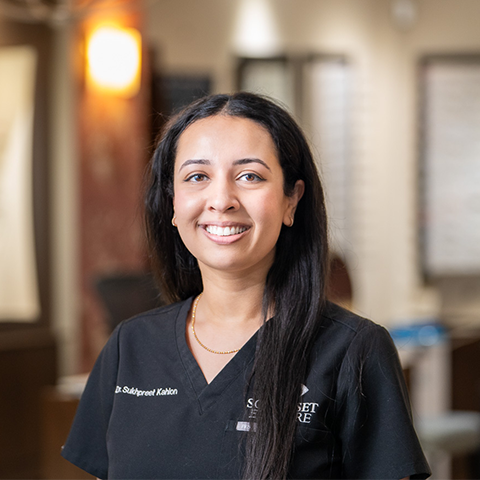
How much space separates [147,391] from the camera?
1256 millimetres

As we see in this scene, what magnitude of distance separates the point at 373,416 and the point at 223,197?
41cm

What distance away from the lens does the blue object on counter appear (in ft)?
12.0

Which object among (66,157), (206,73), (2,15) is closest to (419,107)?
(206,73)

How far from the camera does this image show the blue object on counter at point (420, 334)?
366 cm

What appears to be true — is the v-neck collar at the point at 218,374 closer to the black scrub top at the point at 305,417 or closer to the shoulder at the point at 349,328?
the black scrub top at the point at 305,417

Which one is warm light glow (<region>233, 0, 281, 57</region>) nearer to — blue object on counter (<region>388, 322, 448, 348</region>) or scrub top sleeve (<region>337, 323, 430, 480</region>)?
blue object on counter (<region>388, 322, 448, 348</region>)

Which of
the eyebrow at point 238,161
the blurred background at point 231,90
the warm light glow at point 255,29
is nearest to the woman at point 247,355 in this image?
the eyebrow at point 238,161

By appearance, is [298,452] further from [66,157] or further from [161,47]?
[161,47]

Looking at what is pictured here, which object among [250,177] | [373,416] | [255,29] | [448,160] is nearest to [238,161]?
[250,177]

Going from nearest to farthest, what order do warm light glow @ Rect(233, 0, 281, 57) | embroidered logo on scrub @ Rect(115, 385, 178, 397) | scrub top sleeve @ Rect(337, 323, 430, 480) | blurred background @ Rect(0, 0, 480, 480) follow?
scrub top sleeve @ Rect(337, 323, 430, 480), embroidered logo on scrub @ Rect(115, 385, 178, 397), blurred background @ Rect(0, 0, 480, 480), warm light glow @ Rect(233, 0, 281, 57)

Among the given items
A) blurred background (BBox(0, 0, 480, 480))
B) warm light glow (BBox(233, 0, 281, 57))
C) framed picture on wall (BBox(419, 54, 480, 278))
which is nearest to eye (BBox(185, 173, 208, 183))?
blurred background (BBox(0, 0, 480, 480))

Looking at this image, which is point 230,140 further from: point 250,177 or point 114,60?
point 114,60

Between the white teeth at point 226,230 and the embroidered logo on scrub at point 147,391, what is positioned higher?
the white teeth at point 226,230

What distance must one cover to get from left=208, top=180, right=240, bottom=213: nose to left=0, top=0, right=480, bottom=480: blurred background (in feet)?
4.47
